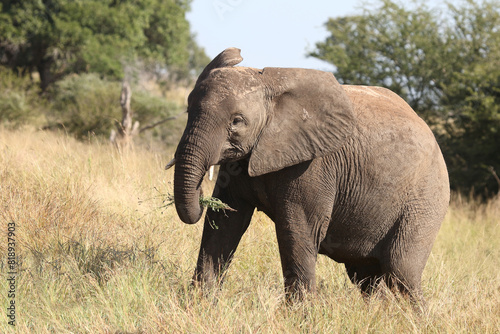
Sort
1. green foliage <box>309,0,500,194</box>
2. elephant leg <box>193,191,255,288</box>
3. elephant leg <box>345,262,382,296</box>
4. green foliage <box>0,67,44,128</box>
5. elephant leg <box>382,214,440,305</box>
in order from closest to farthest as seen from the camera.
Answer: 1. elephant leg <box>193,191,255,288</box>
2. elephant leg <box>382,214,440,305</box>
3. elephant leg <box>345,262,382,296</box>
4. green foliage <box>309,0,500,194</box>
5. green foliage <box>0,67,44,128</box>

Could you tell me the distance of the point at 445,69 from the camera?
17047mm

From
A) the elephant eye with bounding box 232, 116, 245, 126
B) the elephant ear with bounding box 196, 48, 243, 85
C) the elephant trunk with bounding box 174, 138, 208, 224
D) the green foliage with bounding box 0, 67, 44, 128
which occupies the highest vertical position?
the elephant ear with bounding box 196, 48, 243, 85

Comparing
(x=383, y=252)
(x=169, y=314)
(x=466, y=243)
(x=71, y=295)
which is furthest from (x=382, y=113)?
(x=466, y=243)

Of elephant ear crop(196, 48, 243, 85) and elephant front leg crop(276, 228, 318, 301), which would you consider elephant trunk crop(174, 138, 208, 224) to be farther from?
elephant front leg crop(276, 228, 318, 301)

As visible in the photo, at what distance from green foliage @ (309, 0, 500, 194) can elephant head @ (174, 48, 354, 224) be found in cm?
1059

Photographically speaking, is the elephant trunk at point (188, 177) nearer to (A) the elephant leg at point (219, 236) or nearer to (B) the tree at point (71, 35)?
(A) the elephant leg at point (219, 236)

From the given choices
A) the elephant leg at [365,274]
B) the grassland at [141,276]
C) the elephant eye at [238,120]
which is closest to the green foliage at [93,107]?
the grassland at [141,276]

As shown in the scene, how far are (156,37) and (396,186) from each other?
1043 inches

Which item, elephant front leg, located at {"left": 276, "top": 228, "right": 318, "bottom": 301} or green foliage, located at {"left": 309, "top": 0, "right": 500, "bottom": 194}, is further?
green foliage, located at {"left": 309, "top": 0, "right": 500, "bottom": 194}

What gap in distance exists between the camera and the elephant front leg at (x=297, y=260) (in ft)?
14.5

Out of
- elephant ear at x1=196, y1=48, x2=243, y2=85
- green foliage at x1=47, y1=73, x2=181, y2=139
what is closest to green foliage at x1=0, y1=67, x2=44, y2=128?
green foliage at x1=47, y1=73, x2=181, y2=139

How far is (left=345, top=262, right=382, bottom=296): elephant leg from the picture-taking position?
531 centimetres

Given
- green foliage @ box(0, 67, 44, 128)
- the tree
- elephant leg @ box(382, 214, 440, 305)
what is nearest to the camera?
elephant leg @ box(382, 214, 440, 305)

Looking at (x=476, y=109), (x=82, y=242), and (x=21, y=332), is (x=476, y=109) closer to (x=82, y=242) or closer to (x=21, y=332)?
(x=82, y=242)
